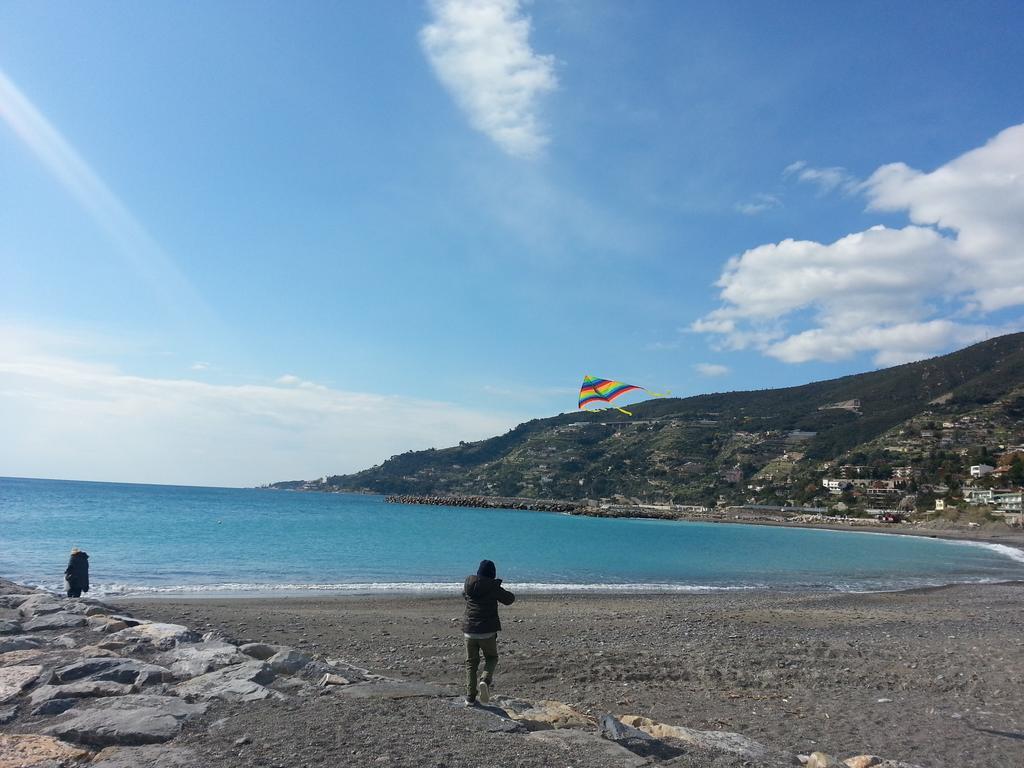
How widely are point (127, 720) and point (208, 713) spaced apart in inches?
26.7

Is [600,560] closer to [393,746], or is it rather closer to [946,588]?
[946,588]

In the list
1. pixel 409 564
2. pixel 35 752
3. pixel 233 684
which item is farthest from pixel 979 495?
pixel 35 752

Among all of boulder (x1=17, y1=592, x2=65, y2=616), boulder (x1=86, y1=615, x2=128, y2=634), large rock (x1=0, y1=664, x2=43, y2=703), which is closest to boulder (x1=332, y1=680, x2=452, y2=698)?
large rock (x1=0, y1=664, x2=43, y2=703)

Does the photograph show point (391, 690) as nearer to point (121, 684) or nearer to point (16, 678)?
point (121, 684)

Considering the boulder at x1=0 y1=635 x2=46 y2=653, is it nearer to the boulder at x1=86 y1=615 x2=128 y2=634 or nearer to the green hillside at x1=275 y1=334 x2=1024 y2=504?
the boulder at x1=86 y1=615 x2=128 y2=634

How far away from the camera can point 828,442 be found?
16750cm

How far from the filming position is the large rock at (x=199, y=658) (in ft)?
27.0

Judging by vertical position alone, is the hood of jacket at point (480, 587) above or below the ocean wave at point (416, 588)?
above

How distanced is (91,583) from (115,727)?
61.0 ft

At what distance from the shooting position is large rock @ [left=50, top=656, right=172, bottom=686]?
7.44m

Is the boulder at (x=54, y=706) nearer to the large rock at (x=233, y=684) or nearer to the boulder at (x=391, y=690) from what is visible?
the large rock at (x=233, y=684)

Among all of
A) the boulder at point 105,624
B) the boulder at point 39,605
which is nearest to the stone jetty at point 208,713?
the boulder at point 105,624

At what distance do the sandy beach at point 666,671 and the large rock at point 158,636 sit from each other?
275 cm

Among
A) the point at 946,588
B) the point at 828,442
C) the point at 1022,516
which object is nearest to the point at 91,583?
the point at 946,588
